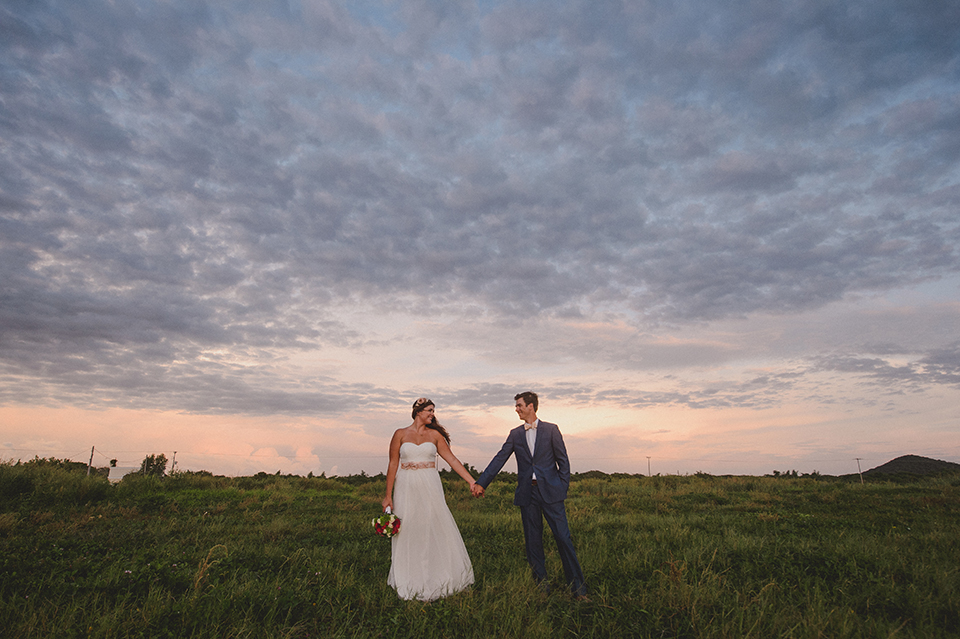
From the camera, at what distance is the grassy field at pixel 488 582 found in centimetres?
515

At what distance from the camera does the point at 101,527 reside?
12016 mm

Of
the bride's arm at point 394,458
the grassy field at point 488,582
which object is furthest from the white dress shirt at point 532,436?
the bride's arm at point 394,458

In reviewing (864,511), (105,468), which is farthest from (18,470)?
(864,511)

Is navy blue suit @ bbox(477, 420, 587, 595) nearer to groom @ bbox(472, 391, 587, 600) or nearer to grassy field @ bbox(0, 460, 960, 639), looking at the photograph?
groom @ bbox(472, 391, 587, 600)

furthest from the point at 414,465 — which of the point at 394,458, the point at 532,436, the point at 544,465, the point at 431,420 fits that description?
the point at 544,465

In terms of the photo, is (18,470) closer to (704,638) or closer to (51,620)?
(51,620)

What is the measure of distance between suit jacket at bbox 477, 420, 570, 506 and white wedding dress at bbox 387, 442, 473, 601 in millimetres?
831

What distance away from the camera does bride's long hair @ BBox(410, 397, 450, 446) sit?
25.0 ft

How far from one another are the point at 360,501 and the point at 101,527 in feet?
34.5

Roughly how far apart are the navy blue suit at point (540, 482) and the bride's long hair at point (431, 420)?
35.0 inches

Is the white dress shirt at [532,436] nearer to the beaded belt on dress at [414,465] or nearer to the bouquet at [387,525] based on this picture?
the beaded belt on dress at [414,465]

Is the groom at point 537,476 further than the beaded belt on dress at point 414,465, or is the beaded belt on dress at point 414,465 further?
the beaded belt on dress at point 414,465

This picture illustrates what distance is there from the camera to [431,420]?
7.71 m

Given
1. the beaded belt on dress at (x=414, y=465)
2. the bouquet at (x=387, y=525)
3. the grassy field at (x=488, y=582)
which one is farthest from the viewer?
the beaded belt on dress at (x=414, y=465)
